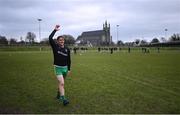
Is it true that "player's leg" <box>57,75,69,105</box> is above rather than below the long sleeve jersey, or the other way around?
below

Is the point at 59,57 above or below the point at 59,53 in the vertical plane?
below

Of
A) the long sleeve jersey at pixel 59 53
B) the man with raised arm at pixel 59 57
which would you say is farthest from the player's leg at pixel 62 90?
the long sleeve jersey at pixel 59 53

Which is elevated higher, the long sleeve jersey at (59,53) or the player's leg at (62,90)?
the long sleeve jersey at (59,53)

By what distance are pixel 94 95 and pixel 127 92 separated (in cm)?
142

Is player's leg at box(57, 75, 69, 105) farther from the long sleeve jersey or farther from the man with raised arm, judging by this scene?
the long sleeve jersey

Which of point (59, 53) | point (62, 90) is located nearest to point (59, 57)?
point (59, 53)

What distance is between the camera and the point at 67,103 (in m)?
9.37

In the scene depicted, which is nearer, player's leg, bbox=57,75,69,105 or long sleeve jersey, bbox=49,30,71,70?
player's leg, bbox=57,75,69,105

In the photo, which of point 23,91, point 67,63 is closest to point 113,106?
point 67,63

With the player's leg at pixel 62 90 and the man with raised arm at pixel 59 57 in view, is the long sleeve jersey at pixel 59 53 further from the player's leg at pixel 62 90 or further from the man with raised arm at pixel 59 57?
the player's leg at pixel 62 90

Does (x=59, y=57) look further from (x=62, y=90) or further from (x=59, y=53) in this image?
(x=62, y=90)

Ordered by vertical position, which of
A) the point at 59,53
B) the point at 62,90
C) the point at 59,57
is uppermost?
the point at 59,53

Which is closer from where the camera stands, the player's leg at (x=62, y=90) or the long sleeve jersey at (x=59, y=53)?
the player's leg at (x=62, y=90)

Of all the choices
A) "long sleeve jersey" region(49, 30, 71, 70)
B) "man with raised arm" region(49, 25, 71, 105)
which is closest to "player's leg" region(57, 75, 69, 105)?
"man with raised arm" region(49, 25, 71, 105)
